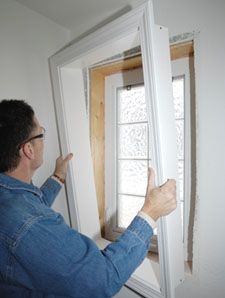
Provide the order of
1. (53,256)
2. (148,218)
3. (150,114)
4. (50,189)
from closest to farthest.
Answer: (53,256) → (148,218) → (150,114) → (50,189)

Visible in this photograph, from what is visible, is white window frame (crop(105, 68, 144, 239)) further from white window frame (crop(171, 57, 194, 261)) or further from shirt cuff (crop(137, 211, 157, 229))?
shirt cuff (crop(137, 211, 157, 229))

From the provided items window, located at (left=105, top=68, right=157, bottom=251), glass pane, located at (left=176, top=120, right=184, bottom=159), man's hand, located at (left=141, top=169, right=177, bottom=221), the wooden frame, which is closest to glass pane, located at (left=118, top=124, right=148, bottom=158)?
window, located at (left=105, top=68, right=157, bottom=251)

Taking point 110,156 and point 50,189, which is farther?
point 110,156

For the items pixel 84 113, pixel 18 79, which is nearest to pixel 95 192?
pixel 84 113

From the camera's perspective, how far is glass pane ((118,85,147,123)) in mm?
1365

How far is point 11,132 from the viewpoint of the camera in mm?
840

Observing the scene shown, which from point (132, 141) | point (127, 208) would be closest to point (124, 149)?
point (132, 141)

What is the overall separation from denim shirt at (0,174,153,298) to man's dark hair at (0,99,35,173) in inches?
6.2

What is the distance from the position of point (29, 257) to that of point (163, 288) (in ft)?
1.88

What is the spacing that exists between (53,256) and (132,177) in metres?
0.84

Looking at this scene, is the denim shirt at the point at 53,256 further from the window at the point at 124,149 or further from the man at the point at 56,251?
the window at the point at 124,149

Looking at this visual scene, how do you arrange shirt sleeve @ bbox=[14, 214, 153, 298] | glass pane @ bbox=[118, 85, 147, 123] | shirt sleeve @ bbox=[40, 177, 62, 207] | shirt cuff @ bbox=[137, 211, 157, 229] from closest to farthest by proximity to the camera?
1. shirt sleeve @ bbox=[14, 214, 153, 298]
2. shirt cuff @ bbox=[137, 211, 157, 229]
3. shirt sleeve @ bbox=[40, 177, 62, 207]
4. glass pane @ bbox=[118, 85, 147, 123]

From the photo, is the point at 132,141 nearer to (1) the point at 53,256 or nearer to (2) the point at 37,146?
(2) the point at 37,146

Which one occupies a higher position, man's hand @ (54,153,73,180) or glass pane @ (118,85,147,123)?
glass pane @ (118,85,147,123)
